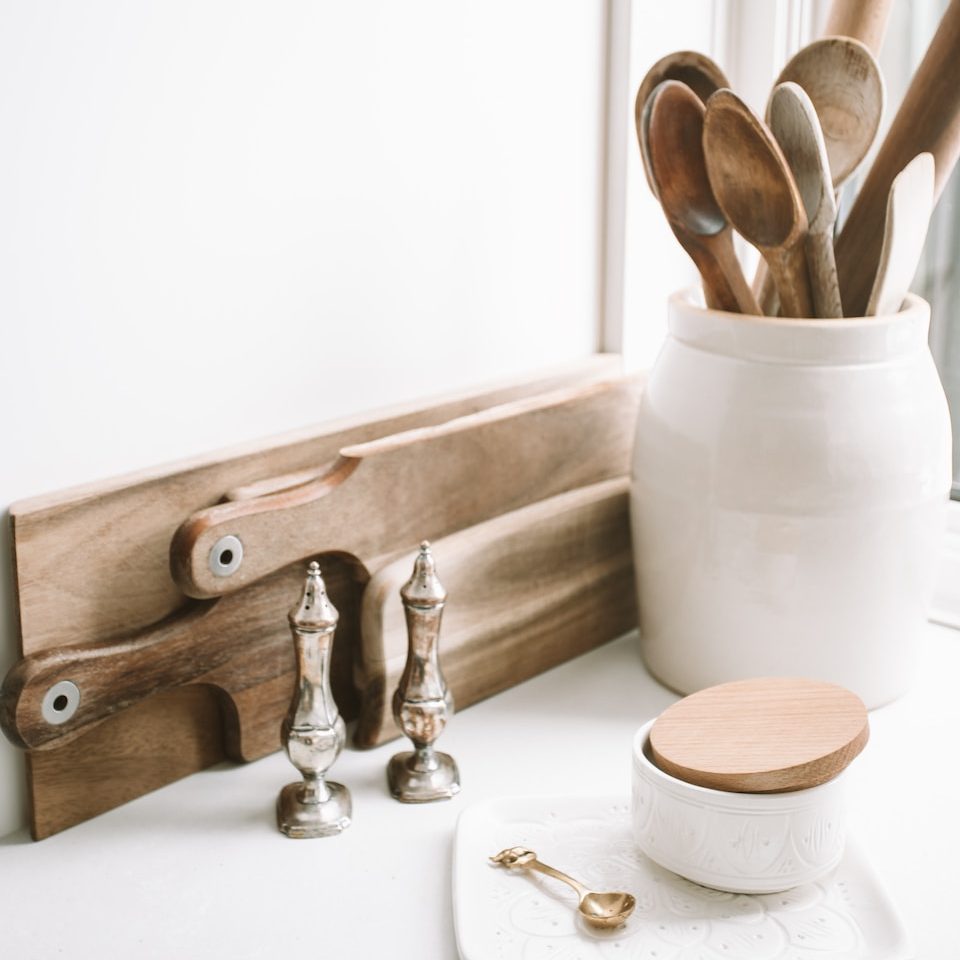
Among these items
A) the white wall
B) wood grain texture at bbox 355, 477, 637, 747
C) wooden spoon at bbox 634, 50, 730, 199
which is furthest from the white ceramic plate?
wooden spoon at bbox 634, 50, 730, 199

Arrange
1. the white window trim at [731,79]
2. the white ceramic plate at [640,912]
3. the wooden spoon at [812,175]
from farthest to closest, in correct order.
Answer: the white window trim at [731,79], the wooden spoon at [812,175], the white ceramic plate at [640,912]

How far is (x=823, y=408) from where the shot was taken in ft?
2.11

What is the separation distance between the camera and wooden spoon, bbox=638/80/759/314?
2.18 feet

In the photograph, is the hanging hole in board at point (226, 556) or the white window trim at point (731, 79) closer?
the hanging hole in board at point (226, 556)

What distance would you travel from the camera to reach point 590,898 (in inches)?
21.1

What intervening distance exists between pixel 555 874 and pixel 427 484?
231 millimetres

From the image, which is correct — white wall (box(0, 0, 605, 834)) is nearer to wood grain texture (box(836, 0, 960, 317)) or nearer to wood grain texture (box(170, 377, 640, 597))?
wood grain texture (box(170, 377, 640, 597))

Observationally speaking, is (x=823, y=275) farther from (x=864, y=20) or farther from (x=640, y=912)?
(x=640, y=912)

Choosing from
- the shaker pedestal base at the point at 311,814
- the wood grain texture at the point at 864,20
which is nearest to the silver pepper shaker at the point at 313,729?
the shaker pedestal base at the point at 311,814

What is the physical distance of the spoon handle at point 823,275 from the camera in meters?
0.64

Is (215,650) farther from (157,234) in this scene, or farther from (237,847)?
(157,234)

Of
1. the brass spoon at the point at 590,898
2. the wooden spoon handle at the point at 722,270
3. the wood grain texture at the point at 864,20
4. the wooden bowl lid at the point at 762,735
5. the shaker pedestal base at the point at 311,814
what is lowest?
the shaker pedestal base at the point at 311,814

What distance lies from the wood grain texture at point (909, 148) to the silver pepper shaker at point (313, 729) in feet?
1.08

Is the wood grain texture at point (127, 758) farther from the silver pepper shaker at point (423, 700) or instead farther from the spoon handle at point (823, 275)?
the spoon handle at point (823, 275)
